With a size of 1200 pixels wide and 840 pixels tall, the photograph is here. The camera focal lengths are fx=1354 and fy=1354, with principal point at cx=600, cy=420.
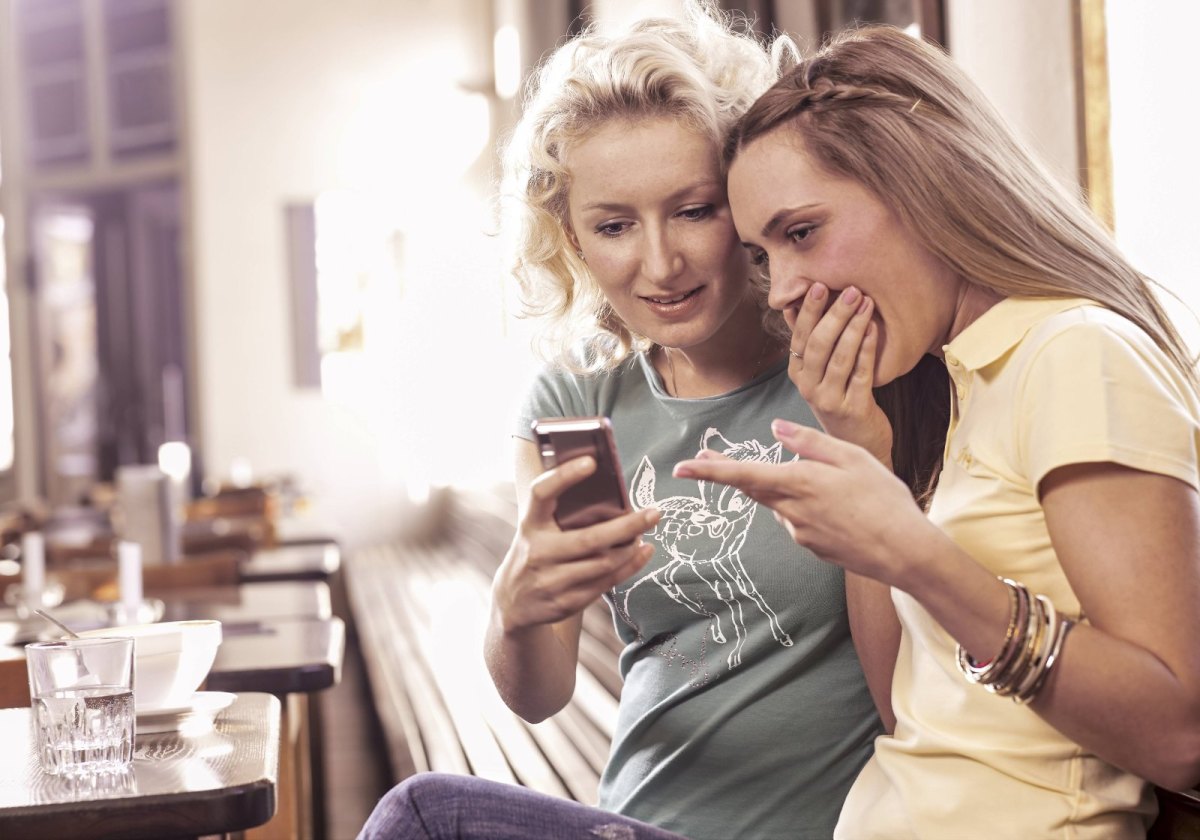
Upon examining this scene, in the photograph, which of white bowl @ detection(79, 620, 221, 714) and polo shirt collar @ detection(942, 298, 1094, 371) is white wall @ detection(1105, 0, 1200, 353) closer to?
polo shirt collar @ detection(942, 298, 1094, 371)

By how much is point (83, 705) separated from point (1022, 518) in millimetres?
991

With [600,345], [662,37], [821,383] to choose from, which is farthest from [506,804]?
[662,37]

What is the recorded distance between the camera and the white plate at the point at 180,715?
1655mm

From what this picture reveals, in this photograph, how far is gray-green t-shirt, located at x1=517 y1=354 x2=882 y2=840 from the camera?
1664 mm

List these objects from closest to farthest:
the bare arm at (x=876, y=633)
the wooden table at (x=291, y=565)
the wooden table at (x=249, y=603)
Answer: the bare arm at (x=876, y=633), the wooden table at (x=249, y=603), the wooden table at (x=291, y=565)

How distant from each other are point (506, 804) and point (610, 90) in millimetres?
887

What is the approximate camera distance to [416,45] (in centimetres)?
1005

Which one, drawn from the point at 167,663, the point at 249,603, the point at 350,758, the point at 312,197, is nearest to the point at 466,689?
the point at 350,758

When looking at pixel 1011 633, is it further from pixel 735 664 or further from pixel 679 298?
pixel 679 298

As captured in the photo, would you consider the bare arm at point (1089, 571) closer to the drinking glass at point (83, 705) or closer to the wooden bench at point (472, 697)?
the wooden bench at point (472, 697)

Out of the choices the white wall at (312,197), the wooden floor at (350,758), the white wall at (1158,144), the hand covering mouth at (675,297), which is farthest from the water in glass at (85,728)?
the white wall at (312,197)

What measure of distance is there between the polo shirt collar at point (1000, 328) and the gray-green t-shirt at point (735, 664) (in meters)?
0.42

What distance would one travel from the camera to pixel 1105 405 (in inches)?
45.6

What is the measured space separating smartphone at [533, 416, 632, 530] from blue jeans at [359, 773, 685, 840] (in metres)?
0.31
